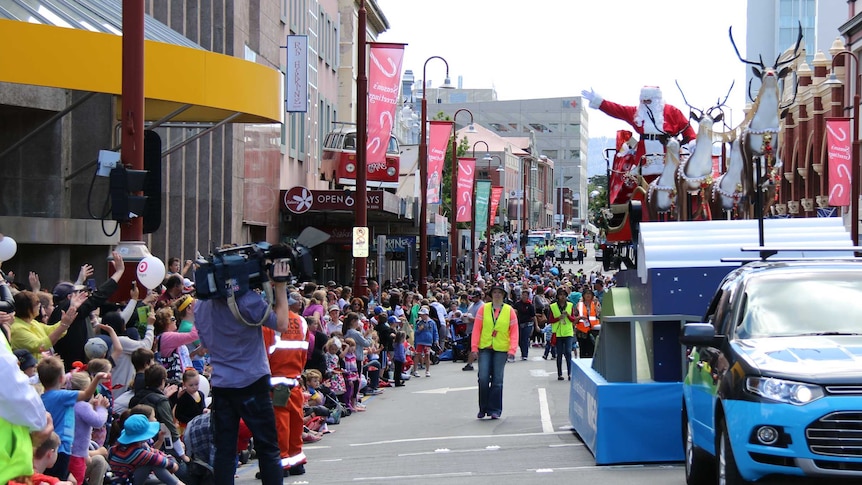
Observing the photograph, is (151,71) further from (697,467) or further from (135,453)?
(697,467)

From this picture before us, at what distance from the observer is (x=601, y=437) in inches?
491

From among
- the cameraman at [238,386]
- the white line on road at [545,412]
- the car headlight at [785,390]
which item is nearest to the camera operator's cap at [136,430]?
the cameraman at [238,386]

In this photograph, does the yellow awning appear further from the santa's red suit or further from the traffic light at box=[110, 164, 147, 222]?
the santa's red suit

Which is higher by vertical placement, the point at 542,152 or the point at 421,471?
the point at 542,152

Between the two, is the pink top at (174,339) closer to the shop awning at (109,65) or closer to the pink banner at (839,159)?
the shop awning at (109,65)

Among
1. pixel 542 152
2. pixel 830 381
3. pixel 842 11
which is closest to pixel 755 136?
pixel 830 381

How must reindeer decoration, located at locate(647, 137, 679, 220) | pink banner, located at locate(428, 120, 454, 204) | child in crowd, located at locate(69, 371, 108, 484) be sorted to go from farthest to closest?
pink banner, located at locate(428, 120, 454, 204), reindeer decoration, located at locate(647, 137, 679, 220), child in crowd, located at locate(69, 371, 108, 484)

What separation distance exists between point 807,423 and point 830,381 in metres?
0.28

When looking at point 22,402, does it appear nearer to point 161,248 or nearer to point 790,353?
point 790,353

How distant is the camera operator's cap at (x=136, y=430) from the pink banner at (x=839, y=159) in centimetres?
3085

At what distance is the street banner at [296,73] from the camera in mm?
33188

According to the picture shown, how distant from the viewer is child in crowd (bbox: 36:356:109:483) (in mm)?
8969

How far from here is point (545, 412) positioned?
59.7 feet

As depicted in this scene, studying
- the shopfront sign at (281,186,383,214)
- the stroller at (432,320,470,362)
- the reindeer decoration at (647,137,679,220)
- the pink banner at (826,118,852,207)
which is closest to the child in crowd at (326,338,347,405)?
the reindeer decoration at (647,137,679,220)
